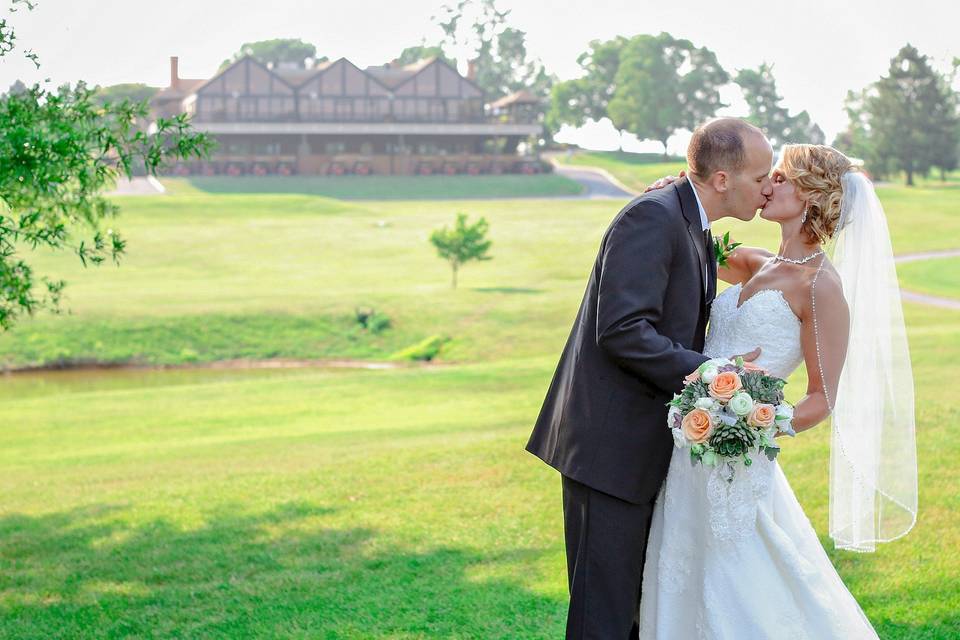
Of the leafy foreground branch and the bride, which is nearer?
the bride

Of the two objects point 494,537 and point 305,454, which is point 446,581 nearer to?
point 494,537

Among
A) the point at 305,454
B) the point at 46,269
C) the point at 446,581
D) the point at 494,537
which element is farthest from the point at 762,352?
the point at 46,269

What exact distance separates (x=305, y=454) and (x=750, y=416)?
29.7 feet

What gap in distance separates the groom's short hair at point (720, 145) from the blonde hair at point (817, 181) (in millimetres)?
408

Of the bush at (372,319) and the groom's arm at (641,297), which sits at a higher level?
the groom's arm at (641,297)

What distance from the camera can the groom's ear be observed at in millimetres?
4359

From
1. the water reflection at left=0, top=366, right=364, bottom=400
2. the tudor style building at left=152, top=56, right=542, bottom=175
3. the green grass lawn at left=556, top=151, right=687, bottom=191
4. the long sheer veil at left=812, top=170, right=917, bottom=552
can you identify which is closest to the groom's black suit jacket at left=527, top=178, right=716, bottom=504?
the long sheer veil at left=812, top=170, right=917, bottom=552

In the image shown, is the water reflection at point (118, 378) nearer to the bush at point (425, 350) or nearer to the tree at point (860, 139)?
the bush at point (425, 350)

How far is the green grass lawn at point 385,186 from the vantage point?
69875 millimetres

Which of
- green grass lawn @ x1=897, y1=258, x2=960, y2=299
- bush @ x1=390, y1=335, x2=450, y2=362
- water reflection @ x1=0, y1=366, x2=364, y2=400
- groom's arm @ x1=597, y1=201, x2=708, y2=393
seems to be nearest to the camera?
groom's arm @ x1=597, y1=201, x2=708, y2=393

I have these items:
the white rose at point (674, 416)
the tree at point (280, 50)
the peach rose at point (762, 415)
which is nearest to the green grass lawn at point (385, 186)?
the tree at point (280, 50)

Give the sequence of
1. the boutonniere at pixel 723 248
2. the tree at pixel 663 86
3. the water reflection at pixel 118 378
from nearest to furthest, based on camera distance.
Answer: the boutonniere at pixel 723 248 < the water reflection at pixel 118 378 < the tree at pixel 663 86

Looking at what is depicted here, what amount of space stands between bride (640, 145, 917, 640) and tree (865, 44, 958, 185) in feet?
254

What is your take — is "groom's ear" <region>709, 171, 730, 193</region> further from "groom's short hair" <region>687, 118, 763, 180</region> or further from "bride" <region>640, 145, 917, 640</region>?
"bride" <region>640, 145, 917, 640</region>
